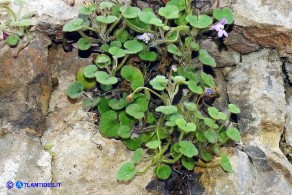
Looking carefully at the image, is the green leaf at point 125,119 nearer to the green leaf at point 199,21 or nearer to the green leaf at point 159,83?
the green leaf at point 159,83

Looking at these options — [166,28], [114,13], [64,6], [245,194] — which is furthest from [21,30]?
[245,194]

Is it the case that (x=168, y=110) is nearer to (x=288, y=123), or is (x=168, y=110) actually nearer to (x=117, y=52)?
(x=117, y=52)

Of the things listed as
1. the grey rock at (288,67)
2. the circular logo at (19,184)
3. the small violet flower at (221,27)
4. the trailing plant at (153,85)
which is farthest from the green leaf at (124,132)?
the grey rock at (288,67)

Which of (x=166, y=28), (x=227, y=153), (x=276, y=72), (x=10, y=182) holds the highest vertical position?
(x=166, y=28)

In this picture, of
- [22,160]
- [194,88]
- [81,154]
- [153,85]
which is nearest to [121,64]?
[153,85]

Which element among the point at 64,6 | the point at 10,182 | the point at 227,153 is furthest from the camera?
the point at 64,6

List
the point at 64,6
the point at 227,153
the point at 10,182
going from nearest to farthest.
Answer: the point at 10,182 < the point at 227,153 < the point at 64,6

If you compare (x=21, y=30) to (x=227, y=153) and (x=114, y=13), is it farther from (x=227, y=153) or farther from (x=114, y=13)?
(x=227, y=153)
